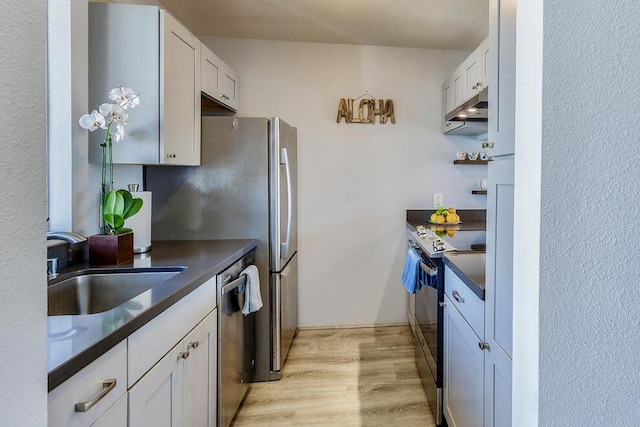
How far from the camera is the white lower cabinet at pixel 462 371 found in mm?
1297

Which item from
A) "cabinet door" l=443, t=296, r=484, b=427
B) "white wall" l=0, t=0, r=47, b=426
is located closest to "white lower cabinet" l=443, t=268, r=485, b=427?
"cabinet door" l=443, t=296, r=484, b=427

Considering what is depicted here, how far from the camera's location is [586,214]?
2.06ft

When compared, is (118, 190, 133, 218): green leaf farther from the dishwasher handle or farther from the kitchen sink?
the dishwasher handle

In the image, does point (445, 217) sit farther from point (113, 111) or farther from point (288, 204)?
point (113, 111)

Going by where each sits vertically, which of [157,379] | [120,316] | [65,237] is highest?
[65,237]

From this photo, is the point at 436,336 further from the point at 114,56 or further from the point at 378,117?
the point at 114,56

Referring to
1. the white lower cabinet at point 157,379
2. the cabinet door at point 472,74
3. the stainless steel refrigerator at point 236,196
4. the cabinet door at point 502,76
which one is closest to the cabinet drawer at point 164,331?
the white lower cabinet at point 157,379

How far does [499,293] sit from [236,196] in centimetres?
157

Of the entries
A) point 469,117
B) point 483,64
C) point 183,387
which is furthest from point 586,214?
point 469,117

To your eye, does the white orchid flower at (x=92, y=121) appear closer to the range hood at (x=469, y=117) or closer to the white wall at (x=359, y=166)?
the white wall at (x=359, y=166)

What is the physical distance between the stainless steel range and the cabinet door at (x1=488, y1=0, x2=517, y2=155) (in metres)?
0.75

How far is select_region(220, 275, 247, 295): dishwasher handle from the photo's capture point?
1.63 m

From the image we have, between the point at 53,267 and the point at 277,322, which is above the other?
the point at 53,267

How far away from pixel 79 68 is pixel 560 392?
206 cm
